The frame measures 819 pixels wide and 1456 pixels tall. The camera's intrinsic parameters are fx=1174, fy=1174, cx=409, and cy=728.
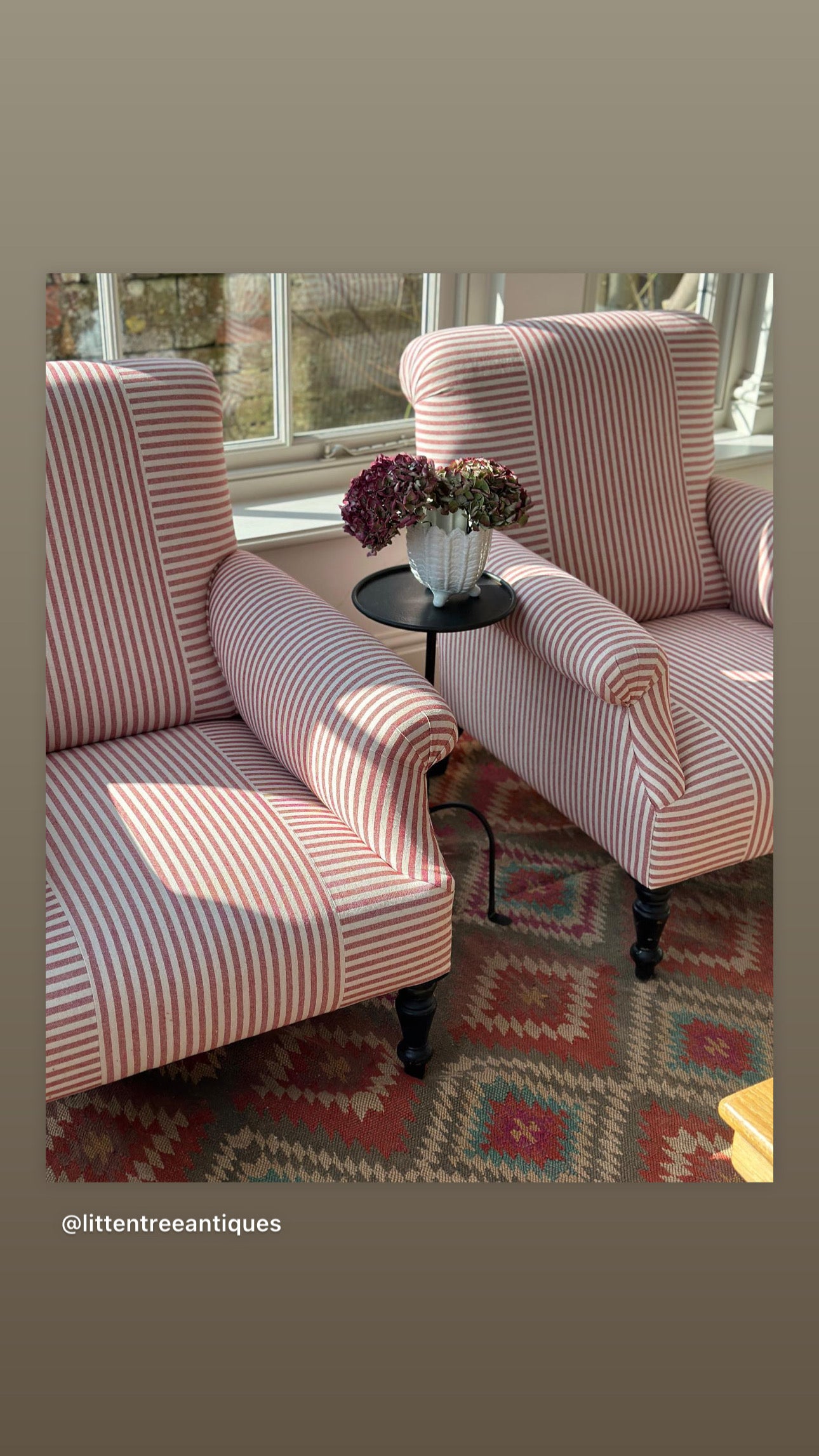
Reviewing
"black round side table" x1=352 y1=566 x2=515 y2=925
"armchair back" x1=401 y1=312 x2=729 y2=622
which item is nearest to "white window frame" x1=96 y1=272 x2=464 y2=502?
"armchair back" x1=401 y1=312 x2=729 y2=622

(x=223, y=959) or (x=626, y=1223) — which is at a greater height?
(x=223, y=959)

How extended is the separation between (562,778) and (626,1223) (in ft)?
2.59

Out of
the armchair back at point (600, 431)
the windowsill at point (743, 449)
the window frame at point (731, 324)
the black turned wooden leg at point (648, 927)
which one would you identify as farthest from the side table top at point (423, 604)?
the window frame at point (731, 324)

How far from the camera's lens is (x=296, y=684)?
1.56 m

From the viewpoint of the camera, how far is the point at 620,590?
2082 mm

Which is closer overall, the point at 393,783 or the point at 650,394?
the point at 393,783

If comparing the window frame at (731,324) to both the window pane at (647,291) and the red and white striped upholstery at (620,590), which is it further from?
the red and white striped upholstery at (620,590)

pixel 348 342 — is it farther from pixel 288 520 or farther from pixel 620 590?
pixel 620 590

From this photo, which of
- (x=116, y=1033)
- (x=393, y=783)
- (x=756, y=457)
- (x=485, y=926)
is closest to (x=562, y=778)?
(x=485, y=926)

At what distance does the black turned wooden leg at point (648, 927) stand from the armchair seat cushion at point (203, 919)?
0.39 meters

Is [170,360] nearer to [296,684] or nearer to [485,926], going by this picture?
[296,684]

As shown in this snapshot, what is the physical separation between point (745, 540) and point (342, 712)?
0.98m

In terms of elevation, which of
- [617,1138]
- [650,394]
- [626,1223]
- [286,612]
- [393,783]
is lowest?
[617,1138]

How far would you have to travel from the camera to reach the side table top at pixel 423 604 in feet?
5.63
